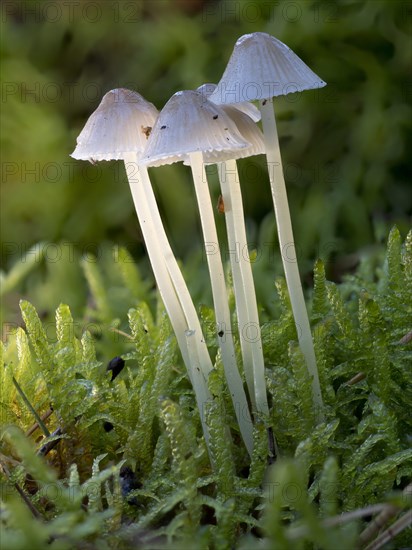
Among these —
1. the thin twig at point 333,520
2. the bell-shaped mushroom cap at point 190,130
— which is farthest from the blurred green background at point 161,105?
the thin twig at point 333,520

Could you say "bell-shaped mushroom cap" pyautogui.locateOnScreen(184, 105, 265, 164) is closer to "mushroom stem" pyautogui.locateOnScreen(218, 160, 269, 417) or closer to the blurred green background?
"mushroom stem" pyautogui.locateOnScreen(218, 160, 269, 417)

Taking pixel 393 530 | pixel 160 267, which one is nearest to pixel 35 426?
pixel 160 267

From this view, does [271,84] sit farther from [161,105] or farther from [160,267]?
[161,105]

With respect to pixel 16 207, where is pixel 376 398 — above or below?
below

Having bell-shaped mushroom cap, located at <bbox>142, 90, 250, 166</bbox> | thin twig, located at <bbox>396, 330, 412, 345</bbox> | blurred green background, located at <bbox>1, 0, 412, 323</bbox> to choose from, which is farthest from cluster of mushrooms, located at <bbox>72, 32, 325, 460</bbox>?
blurred green background, located at <bbox>1, 0, 412, 323</bbox>

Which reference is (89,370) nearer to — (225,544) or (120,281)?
(225,544)

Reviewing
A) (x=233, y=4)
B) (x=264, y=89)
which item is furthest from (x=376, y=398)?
(x=233, y=4)

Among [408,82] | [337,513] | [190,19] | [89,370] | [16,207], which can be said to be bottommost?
[337,513]
